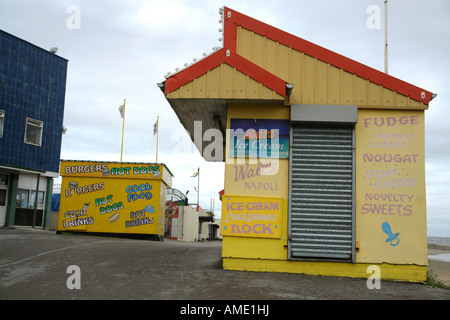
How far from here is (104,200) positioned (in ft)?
66.3

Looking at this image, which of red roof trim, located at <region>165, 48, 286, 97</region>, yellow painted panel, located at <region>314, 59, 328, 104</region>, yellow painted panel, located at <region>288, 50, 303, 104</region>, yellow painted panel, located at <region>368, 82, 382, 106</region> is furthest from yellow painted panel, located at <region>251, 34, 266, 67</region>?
yellow painted panel, located at <region>368, 82, 382, 106</region>

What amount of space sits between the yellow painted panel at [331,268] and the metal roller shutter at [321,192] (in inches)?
7.2

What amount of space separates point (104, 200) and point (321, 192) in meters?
13.5

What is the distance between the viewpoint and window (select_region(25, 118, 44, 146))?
23625mm

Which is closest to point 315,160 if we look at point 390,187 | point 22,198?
point 390,187

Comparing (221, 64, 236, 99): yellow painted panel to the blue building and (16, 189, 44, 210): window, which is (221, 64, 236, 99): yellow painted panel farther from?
(16, 189, 44, 210): window

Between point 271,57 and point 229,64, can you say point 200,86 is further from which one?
point 271,57

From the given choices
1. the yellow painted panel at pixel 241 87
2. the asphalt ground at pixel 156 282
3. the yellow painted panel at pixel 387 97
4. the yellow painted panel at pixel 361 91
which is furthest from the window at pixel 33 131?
the yellow painted panel at pixel 387 97

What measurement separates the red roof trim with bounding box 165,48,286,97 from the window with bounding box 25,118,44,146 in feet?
56.6

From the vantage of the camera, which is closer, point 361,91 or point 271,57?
point 361,91

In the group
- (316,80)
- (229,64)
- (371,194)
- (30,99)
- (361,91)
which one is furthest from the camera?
(30,99)

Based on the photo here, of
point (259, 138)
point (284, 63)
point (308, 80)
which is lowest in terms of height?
point (259, 138)

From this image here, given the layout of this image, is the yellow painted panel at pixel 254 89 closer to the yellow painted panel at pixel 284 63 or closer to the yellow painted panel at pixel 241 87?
the yellow painted panel at pixel 241 87

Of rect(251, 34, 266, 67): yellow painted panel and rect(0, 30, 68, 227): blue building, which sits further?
rect(0, 30, 68, 227): blue building
